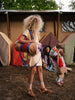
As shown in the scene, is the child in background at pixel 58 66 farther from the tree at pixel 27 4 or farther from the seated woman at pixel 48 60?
the tree at pixel 27 4

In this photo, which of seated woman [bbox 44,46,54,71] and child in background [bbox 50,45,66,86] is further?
seated woman [bbox 44,46,54,71]

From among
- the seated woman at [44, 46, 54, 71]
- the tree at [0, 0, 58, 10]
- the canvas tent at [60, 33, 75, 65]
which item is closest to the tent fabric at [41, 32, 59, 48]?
the seated woman at [44, 46, 54, 71]

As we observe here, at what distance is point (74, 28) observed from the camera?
33.3ft

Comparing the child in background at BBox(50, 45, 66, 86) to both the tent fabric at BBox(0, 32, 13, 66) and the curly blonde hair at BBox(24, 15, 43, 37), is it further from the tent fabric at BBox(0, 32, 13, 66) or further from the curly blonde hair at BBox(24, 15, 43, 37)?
the tent fabric at BBox(0, 32, 13, 66)

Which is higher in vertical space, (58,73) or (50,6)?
(50,6)

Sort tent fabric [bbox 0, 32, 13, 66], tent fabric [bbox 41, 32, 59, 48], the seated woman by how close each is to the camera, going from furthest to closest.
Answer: tent fabric [bbox 41, 32, 59, 48]
tent fabric [bbox 0, 32, 13, 66]
the seated woman

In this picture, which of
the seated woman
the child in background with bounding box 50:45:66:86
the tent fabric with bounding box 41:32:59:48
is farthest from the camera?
the tent fabric with bounding box 41:32:59:48

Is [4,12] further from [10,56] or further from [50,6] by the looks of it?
[50,6]

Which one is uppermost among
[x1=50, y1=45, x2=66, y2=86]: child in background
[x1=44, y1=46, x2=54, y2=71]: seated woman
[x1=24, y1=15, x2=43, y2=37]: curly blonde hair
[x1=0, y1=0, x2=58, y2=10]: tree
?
[x1=0, y1=0, x2=58, y2=10]: tree

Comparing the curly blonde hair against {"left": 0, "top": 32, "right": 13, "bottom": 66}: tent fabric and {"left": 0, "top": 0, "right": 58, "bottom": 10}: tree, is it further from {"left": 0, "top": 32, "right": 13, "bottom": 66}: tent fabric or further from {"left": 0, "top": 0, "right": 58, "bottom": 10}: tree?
{"left": 0, "top": 0, "right": 58, "bottom": 10}: tree

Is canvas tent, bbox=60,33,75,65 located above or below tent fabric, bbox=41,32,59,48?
below

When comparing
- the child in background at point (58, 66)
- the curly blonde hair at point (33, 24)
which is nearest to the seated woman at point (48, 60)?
the child in background at point (58, 66)

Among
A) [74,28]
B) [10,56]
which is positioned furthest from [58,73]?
[74,28]

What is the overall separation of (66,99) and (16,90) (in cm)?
129
